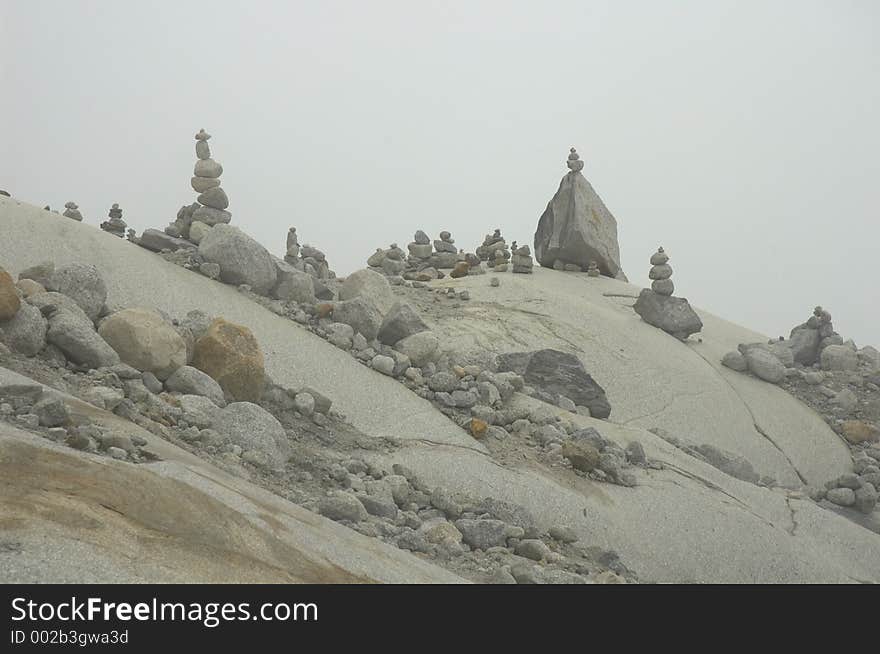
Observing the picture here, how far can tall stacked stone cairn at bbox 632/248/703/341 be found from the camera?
15938mm

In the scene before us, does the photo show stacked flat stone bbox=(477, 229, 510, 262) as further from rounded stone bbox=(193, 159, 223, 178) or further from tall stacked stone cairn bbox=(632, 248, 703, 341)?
rounded stone bbox=(193, 159, 223, 178)

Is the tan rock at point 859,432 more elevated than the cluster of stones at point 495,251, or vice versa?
the cluster of stones at point 495,251

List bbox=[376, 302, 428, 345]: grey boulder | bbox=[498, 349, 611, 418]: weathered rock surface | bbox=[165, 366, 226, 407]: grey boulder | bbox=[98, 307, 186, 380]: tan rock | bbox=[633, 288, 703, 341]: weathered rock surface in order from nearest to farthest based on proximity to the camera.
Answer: bbox=[98, 307, 186, 380]: tan rock, bbox=[165, 366, 226, 407]: grey boulder, bbox=[376, 302, 428, 345]: grey boulder, bbox=[498, 349, 611, 418]: weathered rock surface, bbox=[633, 288, 703, 341]: weathered rock surface

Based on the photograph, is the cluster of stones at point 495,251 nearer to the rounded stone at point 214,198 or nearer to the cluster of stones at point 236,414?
the rounded stone at point 214,198

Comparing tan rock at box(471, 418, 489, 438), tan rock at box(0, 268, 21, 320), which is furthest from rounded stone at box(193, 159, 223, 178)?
tan rock at box(0, 268, 21, 320)

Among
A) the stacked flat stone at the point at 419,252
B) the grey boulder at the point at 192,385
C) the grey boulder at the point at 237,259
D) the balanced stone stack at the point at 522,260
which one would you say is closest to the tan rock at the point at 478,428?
the grey boulder at the point at 192,385

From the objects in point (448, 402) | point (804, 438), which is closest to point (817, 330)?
point (804, 438)

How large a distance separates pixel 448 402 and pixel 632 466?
6.59 feet

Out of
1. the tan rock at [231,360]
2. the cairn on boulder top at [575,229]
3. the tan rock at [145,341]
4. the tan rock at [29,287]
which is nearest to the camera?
the tan rock at [145,341]

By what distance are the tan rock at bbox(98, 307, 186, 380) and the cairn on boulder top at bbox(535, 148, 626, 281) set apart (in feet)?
40.4

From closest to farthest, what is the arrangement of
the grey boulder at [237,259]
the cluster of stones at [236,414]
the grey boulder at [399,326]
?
the cluster of stones at [236,414]
the grey boulder at [399,326]
the grey boulder at [237,259]

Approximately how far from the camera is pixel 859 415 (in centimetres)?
1481

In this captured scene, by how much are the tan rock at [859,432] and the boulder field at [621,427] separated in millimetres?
428

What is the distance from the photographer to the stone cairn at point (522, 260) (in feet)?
57.5
